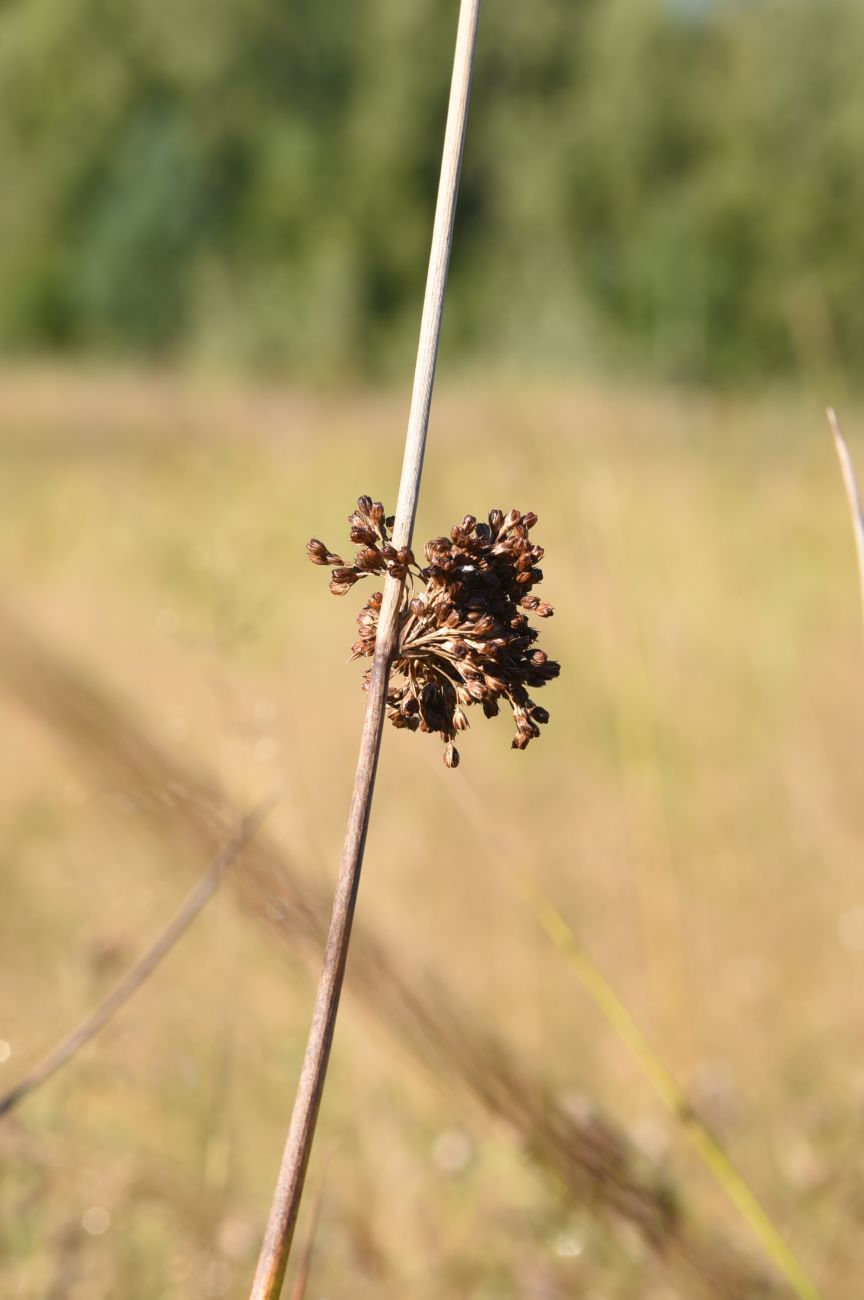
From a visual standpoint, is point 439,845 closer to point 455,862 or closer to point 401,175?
point 455,862

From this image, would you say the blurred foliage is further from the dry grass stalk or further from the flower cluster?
the flower cluster

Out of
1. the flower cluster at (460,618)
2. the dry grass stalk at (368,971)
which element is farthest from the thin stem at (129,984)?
the flower cluster at (460,618)

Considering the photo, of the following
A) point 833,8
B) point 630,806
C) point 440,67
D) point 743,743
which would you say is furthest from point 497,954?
point 440,67

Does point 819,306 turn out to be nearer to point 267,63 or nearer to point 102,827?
point 102,827

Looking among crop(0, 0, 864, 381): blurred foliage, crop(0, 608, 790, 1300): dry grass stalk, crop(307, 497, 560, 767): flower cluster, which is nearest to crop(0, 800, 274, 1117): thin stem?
crop(0, 608, 790, 1300): dry grass stalk

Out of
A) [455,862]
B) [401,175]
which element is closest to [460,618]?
[455,862]

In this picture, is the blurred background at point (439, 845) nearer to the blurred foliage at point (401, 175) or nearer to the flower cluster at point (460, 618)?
the flower cluster at point (460, 618)

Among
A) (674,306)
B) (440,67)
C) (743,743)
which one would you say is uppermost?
(440,67)
